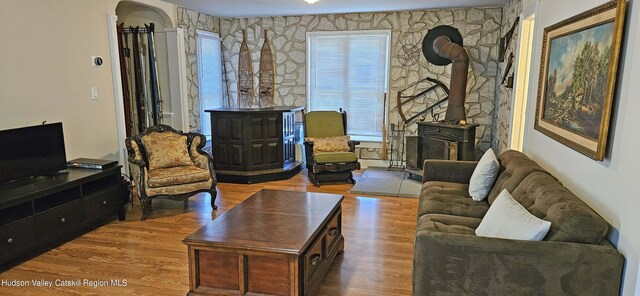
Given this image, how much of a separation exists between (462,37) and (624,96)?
4.04m

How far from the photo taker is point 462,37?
5664 mm

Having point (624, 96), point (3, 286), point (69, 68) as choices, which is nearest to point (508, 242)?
point (624, 96)

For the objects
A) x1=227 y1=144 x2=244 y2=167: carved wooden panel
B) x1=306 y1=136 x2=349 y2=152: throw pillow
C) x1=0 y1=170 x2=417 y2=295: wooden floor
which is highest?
x1=306 y1=136 x2=349 y2=152: throw pillow

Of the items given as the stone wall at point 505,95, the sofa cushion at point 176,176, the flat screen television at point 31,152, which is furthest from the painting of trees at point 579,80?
the flat screen television at point 31,152

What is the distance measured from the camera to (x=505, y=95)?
4.93 m

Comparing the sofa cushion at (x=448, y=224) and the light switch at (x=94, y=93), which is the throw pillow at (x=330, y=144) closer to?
the light switch at (x=94, y=93)

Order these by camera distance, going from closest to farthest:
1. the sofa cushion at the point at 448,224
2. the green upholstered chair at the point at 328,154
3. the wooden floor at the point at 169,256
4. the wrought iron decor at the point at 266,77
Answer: the sofa cushion at the point at 448,224 → the wooden floor at the point at 169,256 → the green upholstered chair at the point at 328,154 → the wrought iron decor at the point at 266,77

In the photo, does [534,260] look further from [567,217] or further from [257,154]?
[257,154]

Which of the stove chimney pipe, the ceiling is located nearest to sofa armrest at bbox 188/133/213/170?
the ceiling

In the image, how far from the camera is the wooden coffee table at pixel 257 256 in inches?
89.8

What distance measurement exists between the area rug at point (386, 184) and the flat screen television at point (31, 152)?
3.02m

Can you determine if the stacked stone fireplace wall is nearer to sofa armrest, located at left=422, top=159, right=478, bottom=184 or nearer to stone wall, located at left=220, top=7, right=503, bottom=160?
stone wall, located at left=220, top=7, right=503, bottom=160

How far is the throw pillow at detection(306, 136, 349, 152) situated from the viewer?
17.4ft

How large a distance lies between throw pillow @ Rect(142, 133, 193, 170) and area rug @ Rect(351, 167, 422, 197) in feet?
6.44
